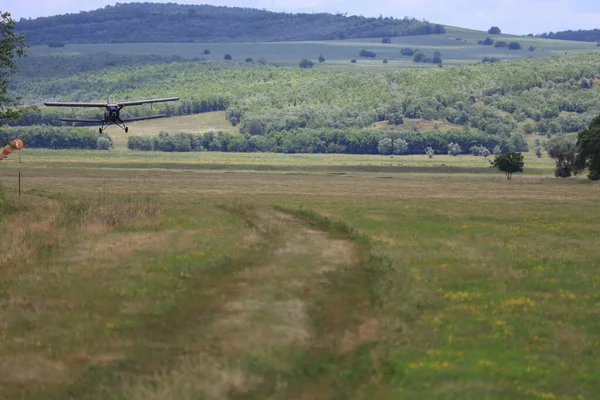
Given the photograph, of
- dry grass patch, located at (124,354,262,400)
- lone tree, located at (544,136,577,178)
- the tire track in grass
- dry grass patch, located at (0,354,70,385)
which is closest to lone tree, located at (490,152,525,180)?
lone tree, located at (544,136,577,178)

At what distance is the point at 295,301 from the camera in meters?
32.8

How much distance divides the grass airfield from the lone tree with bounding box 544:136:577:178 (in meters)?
59.5

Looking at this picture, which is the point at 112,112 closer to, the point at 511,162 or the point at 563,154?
the point at 511,162

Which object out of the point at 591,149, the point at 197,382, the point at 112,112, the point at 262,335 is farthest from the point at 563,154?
the point at 197,382

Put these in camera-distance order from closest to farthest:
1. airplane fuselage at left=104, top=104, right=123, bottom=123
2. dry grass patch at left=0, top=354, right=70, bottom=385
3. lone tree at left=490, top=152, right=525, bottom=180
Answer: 1. dry grass patch at left=0, top=354, right=70, bottom=385
2. airplane fuselage at left=104, top=104, right=123, bottom=123
3. lone tree at left=490, top=152, right=525, bottom=180

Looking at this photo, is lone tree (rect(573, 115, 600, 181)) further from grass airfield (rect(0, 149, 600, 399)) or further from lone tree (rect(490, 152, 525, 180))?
grass airfield (rect(0, 149, 600, 399))

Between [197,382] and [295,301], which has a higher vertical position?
[197,382]

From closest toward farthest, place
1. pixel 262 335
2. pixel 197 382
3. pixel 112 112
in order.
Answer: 1. pixel 197 382
2. pixel 262 335
3. pixel 112 112

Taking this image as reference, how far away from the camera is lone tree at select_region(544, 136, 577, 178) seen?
395 ft

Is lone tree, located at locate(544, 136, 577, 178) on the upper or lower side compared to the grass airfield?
lower

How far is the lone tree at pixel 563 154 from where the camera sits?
4734 inches

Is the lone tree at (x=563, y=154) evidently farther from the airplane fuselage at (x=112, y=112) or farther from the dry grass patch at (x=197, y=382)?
the dry grass patch at (x=197, y=382)

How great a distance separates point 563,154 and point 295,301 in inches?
3844

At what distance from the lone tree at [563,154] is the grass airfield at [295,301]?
59481 millimetres
